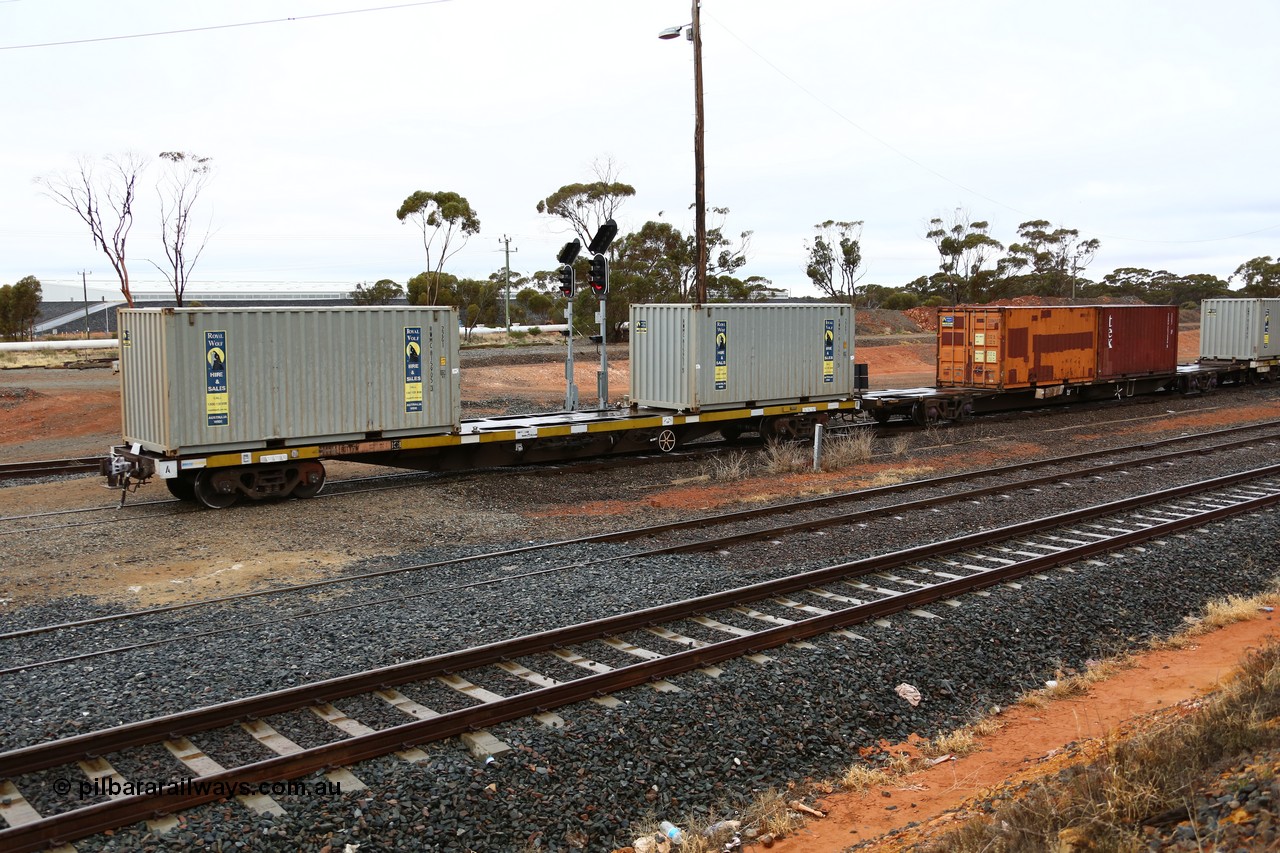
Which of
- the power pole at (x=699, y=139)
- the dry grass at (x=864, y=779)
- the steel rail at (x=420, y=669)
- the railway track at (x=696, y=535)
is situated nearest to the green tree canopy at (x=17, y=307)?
the power pole at (x=699, y=139)

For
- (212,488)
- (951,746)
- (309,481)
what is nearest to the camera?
(951,746)

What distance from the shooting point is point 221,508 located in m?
13.9

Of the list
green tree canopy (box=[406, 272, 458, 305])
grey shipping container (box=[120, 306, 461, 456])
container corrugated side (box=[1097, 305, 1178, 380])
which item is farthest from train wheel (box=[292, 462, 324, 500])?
green tree canopy (box=[406, 272, 458, 305])

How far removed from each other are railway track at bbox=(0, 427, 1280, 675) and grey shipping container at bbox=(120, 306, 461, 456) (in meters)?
4.64

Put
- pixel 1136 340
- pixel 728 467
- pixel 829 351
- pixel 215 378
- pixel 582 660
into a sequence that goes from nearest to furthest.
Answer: pixel 582 660 → pixel 215 378 → pixel 728 467 → pixel 829 351 → pixel 1136 340

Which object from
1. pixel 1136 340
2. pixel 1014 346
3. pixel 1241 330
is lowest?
pixel 1014 346

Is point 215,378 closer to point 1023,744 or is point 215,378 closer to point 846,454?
point 846,454

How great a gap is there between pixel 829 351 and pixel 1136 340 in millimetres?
12805

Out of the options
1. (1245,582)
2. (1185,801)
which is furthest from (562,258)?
(1185,801)

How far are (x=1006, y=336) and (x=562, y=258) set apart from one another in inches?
463

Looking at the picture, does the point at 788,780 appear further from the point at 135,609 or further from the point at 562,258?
the point at 562,258

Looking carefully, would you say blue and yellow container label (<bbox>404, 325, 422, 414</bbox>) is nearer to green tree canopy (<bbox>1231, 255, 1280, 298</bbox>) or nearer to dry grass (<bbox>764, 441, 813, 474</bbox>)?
dry grass (<bbox>764, 441, 813, 474</bbox>)

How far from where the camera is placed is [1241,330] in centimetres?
3312

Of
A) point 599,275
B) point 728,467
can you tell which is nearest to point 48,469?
point 599,275
